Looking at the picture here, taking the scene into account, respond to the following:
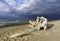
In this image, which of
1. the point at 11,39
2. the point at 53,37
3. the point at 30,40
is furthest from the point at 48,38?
the point at 11,39

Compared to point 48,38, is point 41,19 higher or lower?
higher

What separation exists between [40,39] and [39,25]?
10.5 feet

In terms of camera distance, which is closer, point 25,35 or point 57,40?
point 57,40

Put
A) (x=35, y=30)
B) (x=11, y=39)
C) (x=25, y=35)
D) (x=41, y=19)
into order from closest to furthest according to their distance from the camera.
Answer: (x=11, y=39) < (x=25, y=35) < (x=35, y=30) < (x=41, y=19)

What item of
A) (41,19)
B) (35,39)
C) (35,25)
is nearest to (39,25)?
(35,25)

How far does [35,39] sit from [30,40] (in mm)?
397

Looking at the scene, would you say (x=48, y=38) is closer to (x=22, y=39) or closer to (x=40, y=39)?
(x=40, y=39)

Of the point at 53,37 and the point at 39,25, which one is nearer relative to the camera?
the point at 53,37

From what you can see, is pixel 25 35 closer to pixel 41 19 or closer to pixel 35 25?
pixel 35 25

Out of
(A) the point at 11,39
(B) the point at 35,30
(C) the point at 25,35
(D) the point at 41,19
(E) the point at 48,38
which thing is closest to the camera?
(A) the point at 11,39

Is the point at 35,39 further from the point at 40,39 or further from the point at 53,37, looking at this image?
the point at 53,37

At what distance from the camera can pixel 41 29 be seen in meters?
12.6

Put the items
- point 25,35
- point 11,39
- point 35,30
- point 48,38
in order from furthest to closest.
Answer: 1. point 35,30
2. point 25,35
3. point 48,38
4. point 11,39

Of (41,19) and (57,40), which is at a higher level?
(41,19)
